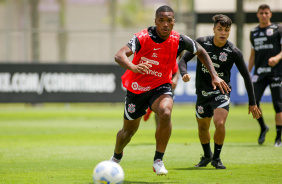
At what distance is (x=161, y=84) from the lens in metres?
7.69

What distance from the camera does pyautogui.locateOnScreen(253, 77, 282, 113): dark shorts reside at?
37.8ft

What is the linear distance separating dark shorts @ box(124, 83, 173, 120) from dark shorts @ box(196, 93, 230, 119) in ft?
4.11

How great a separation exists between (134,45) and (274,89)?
516 cm

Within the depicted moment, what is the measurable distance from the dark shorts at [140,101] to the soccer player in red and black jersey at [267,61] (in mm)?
4386

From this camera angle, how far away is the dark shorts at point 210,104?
862 centimetres

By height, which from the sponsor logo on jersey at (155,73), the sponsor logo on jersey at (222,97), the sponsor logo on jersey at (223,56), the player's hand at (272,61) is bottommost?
the sponsor logo on jersey at (222,97)

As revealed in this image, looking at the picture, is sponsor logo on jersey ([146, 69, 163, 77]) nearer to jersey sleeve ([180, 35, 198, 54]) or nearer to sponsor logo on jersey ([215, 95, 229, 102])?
jersey sleeve ([180, 35, 198, 54])

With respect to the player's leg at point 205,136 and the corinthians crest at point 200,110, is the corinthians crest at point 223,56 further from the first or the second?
the player's leg at point 205,136

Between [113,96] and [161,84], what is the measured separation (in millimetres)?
15303

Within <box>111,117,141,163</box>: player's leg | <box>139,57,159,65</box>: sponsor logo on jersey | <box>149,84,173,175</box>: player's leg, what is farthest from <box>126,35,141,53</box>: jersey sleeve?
<box>111,117,141,163</box>: player's leg

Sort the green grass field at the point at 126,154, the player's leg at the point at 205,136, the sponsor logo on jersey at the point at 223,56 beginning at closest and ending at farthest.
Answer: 1. the green grass field at the point at 126,154
2. the sponsor logo on jersey at the point at 223,56
3. the player's leg at the point at 205,136

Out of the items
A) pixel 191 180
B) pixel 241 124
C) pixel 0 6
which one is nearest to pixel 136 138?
pixel 241 124

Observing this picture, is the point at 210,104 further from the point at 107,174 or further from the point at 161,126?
the point at 107,174

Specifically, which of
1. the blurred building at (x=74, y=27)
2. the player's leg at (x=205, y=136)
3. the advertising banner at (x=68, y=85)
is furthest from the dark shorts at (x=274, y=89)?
the blurred building at (x=74, y=27)
